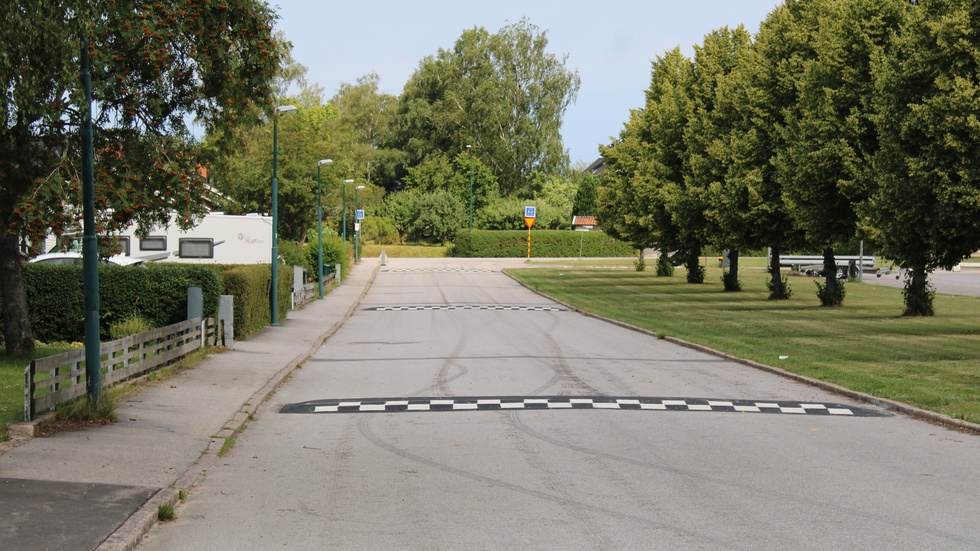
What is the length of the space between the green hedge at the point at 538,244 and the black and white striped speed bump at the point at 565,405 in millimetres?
76276

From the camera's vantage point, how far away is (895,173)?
24.5 m

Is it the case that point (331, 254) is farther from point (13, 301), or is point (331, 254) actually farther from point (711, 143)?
point (13, 301)

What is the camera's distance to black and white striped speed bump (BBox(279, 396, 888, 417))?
1414cm

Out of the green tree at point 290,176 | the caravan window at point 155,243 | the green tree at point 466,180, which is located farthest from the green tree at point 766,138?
the green tree at point 466,180

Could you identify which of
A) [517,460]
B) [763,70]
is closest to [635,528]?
[517,460]

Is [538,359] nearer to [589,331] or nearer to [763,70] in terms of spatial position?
[589,331]

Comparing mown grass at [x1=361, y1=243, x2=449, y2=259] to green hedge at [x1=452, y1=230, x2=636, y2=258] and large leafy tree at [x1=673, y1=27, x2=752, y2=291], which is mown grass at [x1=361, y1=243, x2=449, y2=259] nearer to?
green hedge at [x1=452, y1=230, x2=636, y2=258]

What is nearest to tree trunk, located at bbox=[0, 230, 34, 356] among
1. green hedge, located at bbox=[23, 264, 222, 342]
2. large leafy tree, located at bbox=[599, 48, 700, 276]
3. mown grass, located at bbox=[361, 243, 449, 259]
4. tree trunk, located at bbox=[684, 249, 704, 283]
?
green hedge, located at bbox=[23, 264, 222, 342]

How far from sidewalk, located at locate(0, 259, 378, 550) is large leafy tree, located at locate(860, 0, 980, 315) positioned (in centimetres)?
1427

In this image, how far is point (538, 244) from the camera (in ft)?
307

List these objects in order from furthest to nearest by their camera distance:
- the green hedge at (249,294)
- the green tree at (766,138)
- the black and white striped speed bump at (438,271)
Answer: the black and white striped speed bump at (438,271) < the green tree at (766,138) < the green hedge at (249,294)

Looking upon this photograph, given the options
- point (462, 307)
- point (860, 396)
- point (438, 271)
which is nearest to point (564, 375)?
point (860, 396)

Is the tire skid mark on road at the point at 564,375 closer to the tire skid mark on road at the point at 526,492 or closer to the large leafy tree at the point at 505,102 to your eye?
the tire skid mark on road at the point at 526,492

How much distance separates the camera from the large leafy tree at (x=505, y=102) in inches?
3947
